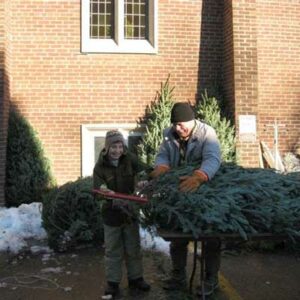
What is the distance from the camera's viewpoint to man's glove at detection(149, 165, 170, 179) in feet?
16.8

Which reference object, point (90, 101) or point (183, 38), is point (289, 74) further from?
point (90, 101)

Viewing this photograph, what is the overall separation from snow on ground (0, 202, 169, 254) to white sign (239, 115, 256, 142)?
4061mm

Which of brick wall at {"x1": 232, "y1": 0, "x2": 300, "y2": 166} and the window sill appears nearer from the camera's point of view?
the window sill

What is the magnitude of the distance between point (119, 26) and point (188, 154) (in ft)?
22.8

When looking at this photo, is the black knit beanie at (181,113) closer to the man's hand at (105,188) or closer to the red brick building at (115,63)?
the man's hand at (105,188)

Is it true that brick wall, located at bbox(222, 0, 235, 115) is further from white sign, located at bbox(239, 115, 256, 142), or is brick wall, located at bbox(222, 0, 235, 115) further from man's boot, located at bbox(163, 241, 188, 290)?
man's boot, located at bbox(163, 241, 188, 290)

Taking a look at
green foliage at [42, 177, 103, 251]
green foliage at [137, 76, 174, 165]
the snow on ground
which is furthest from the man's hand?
green foliage at [137, 76, 174, 165]

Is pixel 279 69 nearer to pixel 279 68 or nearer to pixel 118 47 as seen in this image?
pixel 279 68

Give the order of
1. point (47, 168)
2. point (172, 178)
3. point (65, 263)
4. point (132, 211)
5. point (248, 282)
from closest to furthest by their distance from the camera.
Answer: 1. point (172, 178)
2. point (132, 211)
3. point (248, 282)
4. point (65, 263)
5. point (47, 168)

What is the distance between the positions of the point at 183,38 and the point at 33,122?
3.62 meters

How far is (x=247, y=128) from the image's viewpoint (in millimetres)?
11328

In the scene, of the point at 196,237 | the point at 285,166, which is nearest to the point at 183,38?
the point at 285,166

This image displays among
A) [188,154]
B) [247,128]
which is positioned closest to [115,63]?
[247,128]

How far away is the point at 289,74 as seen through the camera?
12.2 meters
